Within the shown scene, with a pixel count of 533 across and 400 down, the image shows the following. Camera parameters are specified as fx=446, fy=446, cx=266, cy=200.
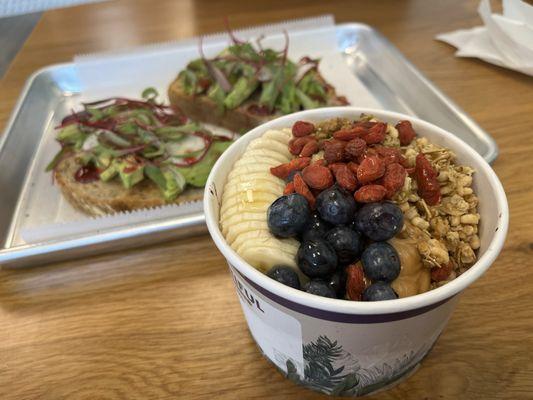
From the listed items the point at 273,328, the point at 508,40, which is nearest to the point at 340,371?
the point at 273,328

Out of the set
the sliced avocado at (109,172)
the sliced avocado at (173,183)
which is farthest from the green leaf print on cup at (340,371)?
the sliced avocado at (109,172)

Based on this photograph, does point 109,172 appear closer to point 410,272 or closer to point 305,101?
point 305,101

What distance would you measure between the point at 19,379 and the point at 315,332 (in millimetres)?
548

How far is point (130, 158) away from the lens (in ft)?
3.98

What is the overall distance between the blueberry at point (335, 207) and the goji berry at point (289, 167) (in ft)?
0.28

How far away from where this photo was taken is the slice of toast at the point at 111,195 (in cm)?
116

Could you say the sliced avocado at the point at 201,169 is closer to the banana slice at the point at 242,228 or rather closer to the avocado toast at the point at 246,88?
the avocado toast at the point at 246,88

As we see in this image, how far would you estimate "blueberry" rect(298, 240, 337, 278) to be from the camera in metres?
0.55

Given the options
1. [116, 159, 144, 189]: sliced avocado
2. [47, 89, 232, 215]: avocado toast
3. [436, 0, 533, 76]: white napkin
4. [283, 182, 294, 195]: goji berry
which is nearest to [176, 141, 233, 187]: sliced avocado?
[47, 89, 232, 215]: avocado toast

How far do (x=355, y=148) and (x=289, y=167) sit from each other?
0.10 m

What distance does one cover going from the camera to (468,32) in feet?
5.45

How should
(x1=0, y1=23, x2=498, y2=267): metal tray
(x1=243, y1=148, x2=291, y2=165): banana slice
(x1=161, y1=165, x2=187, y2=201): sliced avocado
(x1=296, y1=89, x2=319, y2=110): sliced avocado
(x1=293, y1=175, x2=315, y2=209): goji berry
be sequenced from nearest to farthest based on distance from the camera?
(x1=293, y1=175, x2=315, y2=209): goji berry, (x1=243, y1=148, x2=291, y2=165): banana slice, (x1=0, y1=23, x2=498, y2=267): metal tray, (x1=161, y1=165, x2=187, y2=201): sliced avocado, (x1=296, y1=89, x2=319, y2=110): sliced avocado

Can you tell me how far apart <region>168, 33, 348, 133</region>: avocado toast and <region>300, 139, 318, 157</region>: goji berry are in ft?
2.43

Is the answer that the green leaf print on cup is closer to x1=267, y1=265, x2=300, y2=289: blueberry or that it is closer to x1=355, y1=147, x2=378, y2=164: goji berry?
x1=267, y1=265, x2=300, y2=289: blueberry
